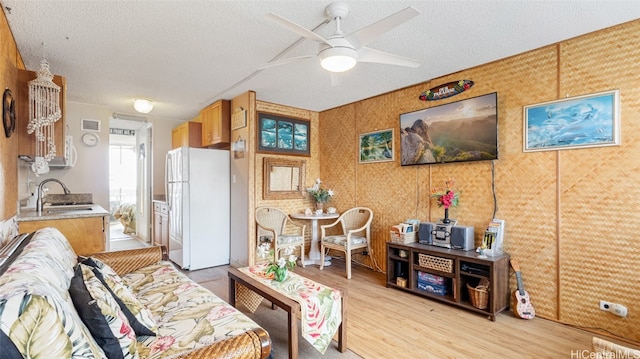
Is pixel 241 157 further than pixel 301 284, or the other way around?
pixel 241 157

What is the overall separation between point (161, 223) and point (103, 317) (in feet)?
14.4

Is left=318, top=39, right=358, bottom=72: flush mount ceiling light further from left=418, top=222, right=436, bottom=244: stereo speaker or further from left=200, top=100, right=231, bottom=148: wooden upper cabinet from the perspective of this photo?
left=200, top=100, right=231, bottom=148: wooden upper cabinet

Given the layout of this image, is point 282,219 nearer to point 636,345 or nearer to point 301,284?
point 301,284

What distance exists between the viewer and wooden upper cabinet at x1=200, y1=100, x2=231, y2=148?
4.70 metres

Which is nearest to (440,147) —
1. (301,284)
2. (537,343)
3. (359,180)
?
(359,180)

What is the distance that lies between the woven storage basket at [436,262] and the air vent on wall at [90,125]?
5.13 meters

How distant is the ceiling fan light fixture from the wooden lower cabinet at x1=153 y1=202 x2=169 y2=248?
3896 mm

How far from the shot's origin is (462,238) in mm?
3133

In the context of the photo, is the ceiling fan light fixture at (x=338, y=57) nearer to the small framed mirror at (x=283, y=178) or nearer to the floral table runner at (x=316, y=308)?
the floral table runner at (x=316, y=308)

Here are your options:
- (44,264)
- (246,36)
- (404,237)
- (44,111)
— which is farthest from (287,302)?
(44,111)

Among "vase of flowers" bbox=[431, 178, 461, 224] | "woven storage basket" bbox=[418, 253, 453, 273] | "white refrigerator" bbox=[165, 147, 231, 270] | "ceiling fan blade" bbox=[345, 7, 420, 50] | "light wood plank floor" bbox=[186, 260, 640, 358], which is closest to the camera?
"ceiling fan blade" bbox=[345, 7, 420, 50]

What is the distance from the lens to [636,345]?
2.33 m

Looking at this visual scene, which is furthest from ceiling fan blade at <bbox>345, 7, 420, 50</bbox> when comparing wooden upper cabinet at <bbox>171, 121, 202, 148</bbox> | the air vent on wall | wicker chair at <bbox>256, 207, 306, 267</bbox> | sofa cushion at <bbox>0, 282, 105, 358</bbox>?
the air vent on wall

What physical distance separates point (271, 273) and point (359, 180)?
7.98ft
